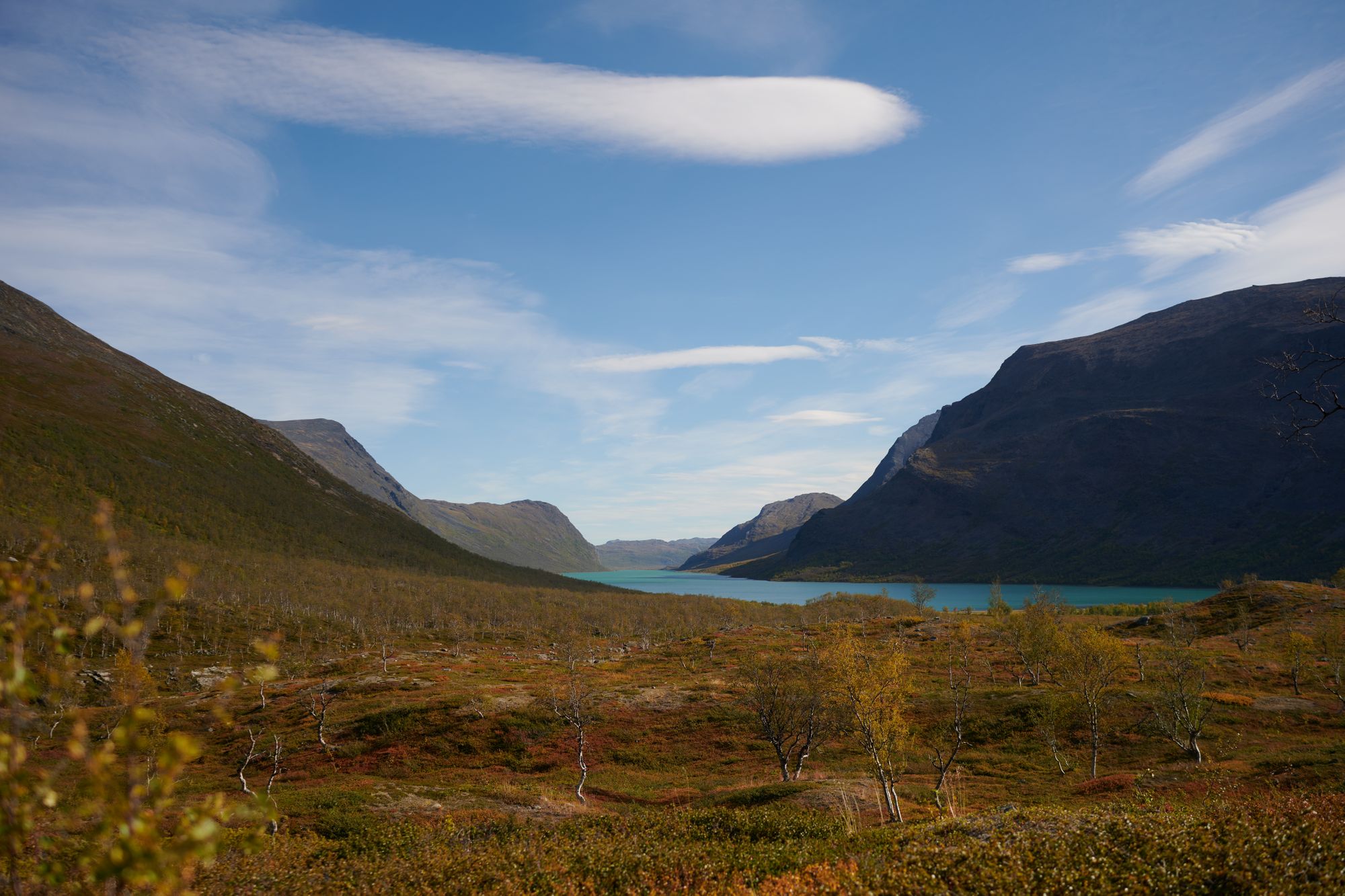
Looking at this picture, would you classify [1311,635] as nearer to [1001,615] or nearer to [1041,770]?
[1001,615]

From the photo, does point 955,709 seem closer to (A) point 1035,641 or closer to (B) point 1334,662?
(A) point 1035,641

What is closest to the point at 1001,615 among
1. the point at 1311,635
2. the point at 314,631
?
the point at 1311,635

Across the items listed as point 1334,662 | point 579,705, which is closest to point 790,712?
point 579,705

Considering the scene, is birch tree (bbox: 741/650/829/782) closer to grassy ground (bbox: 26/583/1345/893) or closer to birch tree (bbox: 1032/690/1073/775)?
grassy ground (bbox: 26/583/1345/893)

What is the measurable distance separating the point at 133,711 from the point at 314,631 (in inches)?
6762

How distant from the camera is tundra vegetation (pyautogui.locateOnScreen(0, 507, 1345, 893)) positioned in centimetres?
679

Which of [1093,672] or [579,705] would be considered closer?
[1093,672]

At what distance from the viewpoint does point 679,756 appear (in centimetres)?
6169

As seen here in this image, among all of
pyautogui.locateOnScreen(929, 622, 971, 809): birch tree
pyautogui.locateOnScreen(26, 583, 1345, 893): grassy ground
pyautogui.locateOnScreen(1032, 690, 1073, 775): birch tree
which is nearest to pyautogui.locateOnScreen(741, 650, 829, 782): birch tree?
pyautogui.locateOnScreen(26, 583, 1345, 893): grassy ground

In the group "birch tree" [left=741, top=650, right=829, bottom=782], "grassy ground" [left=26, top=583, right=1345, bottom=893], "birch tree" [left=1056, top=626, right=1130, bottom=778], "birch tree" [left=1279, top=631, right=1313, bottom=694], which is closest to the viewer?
"grassy ground" [left=26, top=583, right=1345, bottom=893]

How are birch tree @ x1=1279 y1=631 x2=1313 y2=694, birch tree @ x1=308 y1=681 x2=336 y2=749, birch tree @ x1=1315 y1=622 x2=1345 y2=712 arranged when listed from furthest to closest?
birch tree @ x1=1279 y1=631 x2=1313 y2=694 → birch tree @ x1=1315 y1=622 x2=1345 y2=712 → birch tree @ x1=308 y1=681 x2=336 y2=749

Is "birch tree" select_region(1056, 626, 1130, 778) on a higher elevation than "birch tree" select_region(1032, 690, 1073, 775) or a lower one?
higher

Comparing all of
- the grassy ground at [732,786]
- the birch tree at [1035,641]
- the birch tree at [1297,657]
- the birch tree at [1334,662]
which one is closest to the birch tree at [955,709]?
the grassy ground at [732,786]

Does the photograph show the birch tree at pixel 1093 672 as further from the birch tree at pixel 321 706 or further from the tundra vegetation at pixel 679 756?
the birch tree at pixel 321 706
